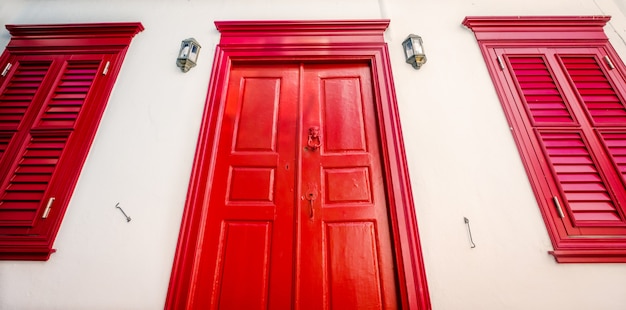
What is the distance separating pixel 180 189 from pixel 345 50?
85.6 inches

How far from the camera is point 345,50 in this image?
278 centimetres

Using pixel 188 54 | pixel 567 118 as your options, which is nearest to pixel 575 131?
pixel 567 118

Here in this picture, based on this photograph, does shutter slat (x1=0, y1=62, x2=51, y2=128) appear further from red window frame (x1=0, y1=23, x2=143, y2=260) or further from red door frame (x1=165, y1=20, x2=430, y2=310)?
red door frame (x1=165, y1=20, x2=430, y2=310)

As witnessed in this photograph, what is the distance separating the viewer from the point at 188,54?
8.85 feet

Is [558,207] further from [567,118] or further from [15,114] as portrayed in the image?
[15,114]

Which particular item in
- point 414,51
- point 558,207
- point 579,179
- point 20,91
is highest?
point 414,51

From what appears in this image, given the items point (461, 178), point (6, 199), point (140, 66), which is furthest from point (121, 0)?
point (461, 178)

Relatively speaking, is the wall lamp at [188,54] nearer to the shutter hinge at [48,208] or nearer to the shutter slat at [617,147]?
the shutter hinge at [48,208]

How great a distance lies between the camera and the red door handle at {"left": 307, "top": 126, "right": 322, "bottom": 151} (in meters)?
2.41

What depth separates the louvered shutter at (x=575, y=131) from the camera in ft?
6.92

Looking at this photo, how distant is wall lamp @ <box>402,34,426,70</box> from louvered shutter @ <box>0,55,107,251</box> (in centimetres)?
330

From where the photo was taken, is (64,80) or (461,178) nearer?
(461,178)

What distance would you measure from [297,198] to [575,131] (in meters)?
2.68

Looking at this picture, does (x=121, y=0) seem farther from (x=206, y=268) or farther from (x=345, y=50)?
(x=206, y=268)
